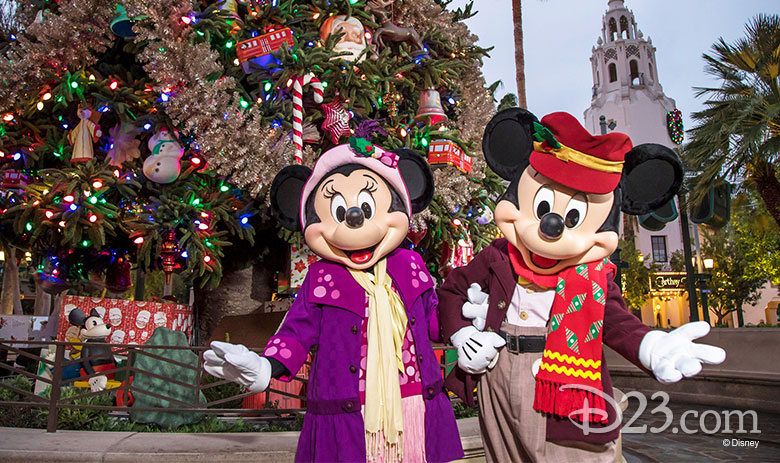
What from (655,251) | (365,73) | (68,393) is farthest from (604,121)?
(68,393)

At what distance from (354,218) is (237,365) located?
38.8 inches

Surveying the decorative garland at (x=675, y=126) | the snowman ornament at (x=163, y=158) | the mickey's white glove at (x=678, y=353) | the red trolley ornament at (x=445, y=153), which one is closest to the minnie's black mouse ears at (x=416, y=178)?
the mickey's white glove at (x=678, y=353)

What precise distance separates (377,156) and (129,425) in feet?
12.9

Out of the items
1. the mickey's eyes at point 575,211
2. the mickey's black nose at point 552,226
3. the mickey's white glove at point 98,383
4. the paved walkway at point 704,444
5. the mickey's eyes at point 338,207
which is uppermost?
the mickey's eyes at point 338,207

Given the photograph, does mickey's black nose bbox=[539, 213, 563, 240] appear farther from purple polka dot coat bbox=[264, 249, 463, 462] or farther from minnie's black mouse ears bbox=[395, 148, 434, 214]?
minnie's black mouse ears bbox=[395, 148, 434, 214]

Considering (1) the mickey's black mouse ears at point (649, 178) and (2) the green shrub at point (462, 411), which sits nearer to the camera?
(1) the mickey's black mouse ears at point (649, 178)

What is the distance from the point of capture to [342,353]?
2973 millimetres

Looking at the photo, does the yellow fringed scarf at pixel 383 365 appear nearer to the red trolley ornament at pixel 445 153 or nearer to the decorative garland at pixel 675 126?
the red trolley ornament at pixel 445 153

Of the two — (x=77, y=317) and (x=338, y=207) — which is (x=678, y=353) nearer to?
(x=338, y=207)

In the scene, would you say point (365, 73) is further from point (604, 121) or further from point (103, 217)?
point (604, 121)

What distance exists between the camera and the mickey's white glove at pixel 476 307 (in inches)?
122

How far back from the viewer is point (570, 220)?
2936mm

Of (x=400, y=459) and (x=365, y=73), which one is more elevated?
(x=365, y=73)

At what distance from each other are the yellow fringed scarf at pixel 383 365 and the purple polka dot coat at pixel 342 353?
0.05 meters
